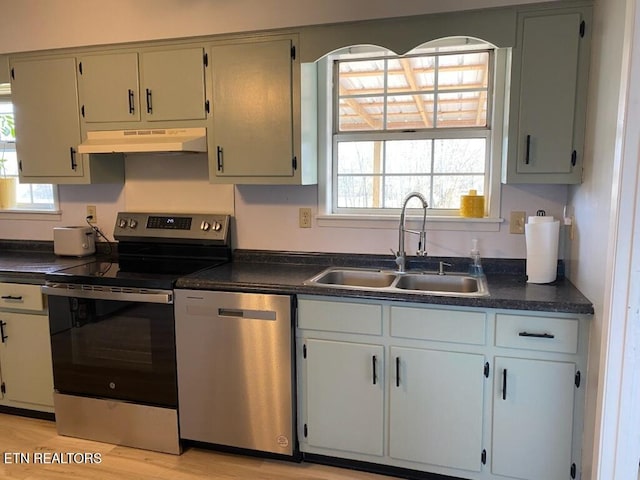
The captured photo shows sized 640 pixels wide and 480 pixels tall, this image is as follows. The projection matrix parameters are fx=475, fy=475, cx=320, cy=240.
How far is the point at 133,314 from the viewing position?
240 cm

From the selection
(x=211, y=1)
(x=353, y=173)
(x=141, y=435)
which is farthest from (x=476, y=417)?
(x=211, y=1)

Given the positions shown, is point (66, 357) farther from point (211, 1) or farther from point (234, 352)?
point (211, 1)

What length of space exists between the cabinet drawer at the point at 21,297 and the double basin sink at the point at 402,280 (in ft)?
4.99

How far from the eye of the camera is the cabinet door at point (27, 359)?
2.66 meters

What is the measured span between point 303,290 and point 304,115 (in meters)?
0.95

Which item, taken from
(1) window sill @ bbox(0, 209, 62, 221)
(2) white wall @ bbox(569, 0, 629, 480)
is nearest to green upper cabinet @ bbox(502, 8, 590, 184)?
(2) white wall @ bbox(569, 0, 629, 480)

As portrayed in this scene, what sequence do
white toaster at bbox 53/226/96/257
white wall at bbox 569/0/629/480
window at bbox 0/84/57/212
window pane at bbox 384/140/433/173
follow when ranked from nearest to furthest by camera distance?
1. white wall at bbox 569/0/629/480
2. window pane at bbox 384/140/433/173
3. white toaster at bbox 53/226/96/257
4. window at bbox 0/84/57/212

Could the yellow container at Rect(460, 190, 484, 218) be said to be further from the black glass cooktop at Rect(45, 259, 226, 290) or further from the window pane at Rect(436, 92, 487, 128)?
the black glass cooktop at Rect(45, 259, 226, 290)

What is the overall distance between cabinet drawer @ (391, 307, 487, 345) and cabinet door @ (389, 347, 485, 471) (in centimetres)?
7

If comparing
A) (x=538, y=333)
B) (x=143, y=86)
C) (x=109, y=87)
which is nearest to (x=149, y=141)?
(x=143, y=86)

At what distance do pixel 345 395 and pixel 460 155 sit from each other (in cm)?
143

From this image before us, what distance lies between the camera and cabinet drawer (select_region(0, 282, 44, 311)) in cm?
261

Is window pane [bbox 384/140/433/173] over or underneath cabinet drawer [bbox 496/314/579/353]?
over

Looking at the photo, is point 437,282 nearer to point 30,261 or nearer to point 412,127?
point 412,127
